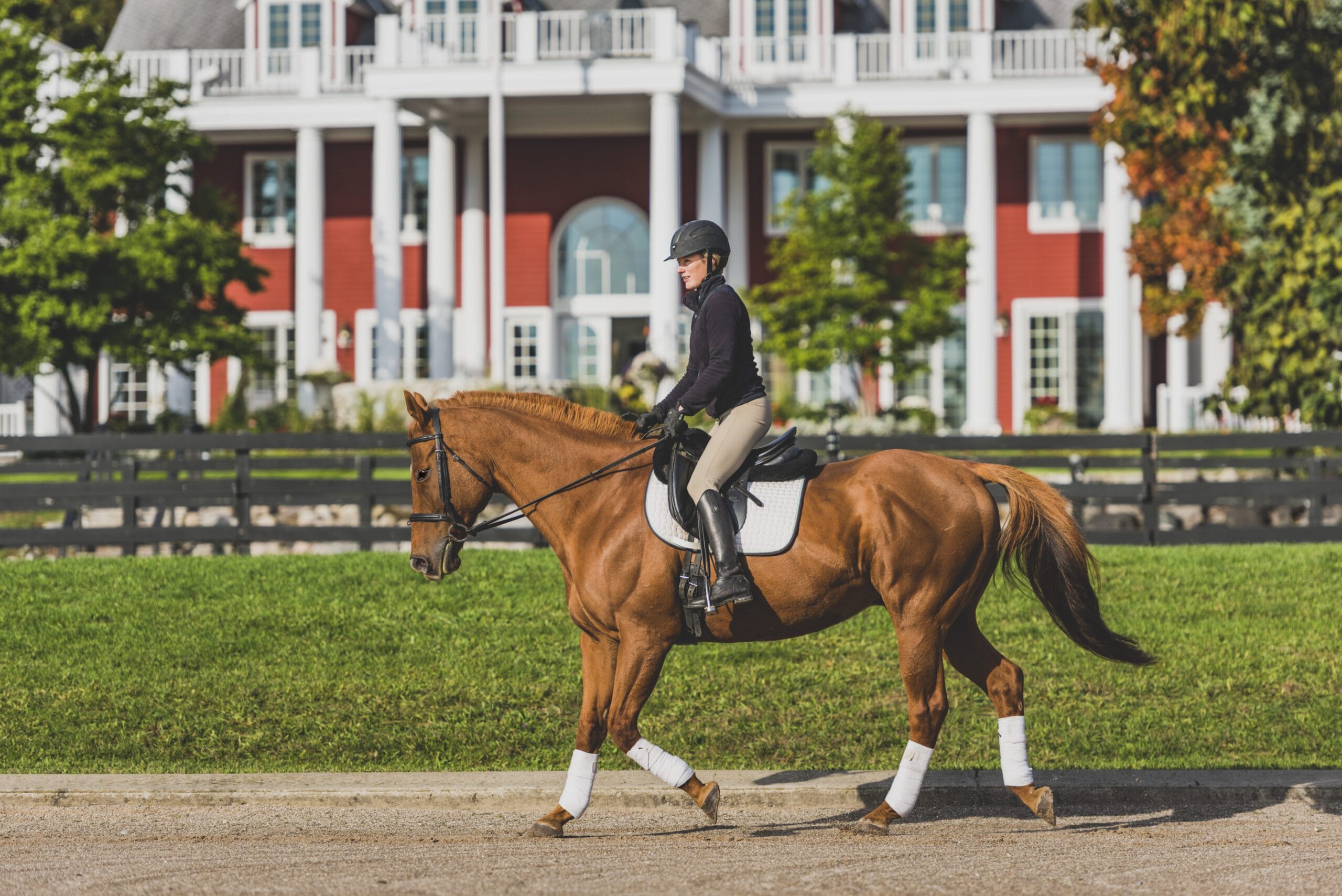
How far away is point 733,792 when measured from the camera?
7.74 meters

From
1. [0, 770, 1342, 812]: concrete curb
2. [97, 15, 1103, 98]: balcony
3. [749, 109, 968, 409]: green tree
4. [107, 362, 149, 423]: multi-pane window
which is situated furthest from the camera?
[107, 362, 149, 423]: multi-pane window

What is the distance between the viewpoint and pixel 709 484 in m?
6.90

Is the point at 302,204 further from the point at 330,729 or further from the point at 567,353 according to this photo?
the point at 330,729

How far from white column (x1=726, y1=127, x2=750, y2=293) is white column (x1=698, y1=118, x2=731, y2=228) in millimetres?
1359

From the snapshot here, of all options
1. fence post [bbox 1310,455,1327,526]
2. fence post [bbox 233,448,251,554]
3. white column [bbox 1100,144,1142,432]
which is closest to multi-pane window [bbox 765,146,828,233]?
white column [bbox 1100,144,1142,432]

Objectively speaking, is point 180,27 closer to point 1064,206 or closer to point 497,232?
point 497,232

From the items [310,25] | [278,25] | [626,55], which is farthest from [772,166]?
[278,25]

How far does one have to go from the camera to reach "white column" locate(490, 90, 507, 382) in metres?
27.9

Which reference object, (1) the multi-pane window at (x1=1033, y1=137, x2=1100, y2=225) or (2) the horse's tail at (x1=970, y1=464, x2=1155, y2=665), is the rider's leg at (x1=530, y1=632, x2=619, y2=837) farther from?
(1) the multi-pane window at (x1=1033, y1=137, x2=1100, y2=225)

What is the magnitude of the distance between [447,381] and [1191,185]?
13.4 metres

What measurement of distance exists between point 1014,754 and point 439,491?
9.64ft

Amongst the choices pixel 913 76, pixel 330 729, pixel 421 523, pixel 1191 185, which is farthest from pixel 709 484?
pixel 913 76

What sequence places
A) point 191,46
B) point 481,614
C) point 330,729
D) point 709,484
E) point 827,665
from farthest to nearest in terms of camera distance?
point 191,46 < point 481,614 < point 827,665 < point 330,729 < point 709,484

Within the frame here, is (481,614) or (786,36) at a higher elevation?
(786,36)
